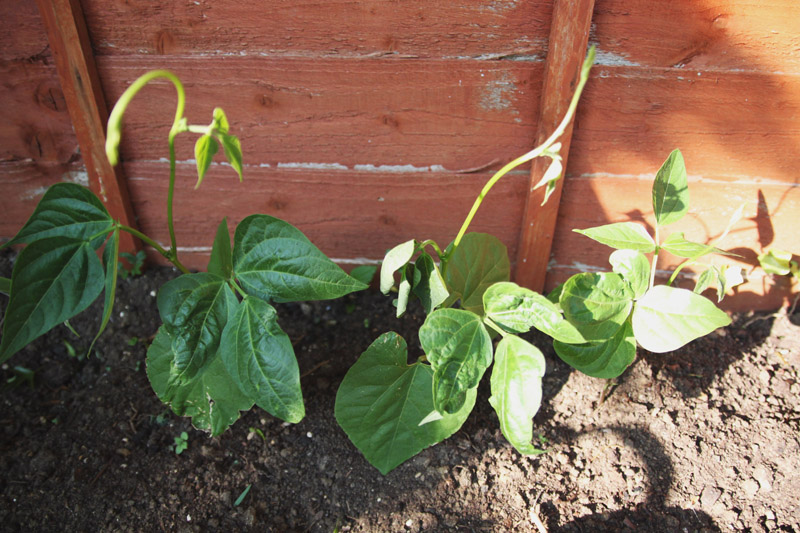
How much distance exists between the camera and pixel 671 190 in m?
1.20

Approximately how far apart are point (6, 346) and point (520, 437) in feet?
2.98

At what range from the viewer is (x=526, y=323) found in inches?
40.5

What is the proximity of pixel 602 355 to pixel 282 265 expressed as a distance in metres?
0.70

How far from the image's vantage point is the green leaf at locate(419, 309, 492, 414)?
1.02 meters

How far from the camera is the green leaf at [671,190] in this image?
1180 mm

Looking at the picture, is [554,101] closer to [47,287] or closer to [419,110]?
[419,110]

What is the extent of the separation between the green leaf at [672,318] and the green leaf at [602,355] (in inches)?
1.9

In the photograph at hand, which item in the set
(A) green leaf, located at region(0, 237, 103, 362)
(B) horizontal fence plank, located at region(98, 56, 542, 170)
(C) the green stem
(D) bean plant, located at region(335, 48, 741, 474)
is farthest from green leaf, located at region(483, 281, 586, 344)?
(A) green leaf, located at region(0, 237, 103, 362)

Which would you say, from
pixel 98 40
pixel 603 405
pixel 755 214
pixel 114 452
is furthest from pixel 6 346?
pixel 755 214

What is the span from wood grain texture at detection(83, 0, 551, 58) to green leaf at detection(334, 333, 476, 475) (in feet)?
2.20

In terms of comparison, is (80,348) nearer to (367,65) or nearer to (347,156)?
(347,156)

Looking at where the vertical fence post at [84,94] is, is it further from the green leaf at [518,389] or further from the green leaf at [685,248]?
the green leaf at [685,248]

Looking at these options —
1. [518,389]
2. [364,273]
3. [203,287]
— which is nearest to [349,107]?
[364,273]

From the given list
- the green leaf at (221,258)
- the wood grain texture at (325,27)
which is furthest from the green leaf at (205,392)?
the wood grain texture at (325,27)
